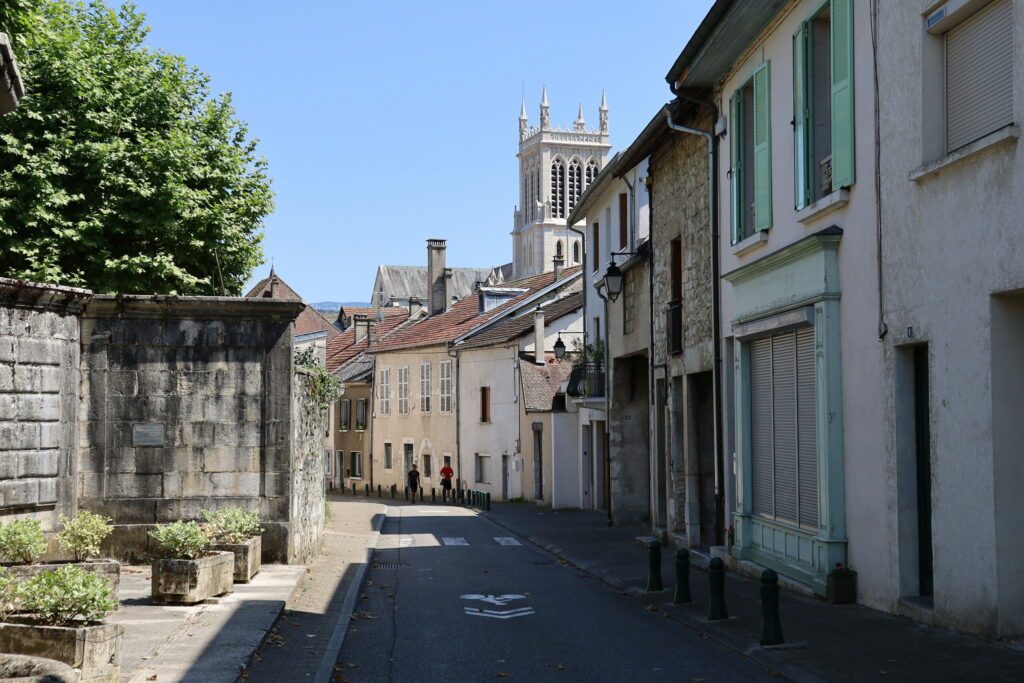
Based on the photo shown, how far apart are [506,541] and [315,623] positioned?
12.7m

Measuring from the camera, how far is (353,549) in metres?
21.8

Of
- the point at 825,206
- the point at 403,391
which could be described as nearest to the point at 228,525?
the point at 825,206

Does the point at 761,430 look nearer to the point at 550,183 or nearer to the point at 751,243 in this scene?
the point at 751,243

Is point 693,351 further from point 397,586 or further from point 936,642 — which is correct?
point 936,642

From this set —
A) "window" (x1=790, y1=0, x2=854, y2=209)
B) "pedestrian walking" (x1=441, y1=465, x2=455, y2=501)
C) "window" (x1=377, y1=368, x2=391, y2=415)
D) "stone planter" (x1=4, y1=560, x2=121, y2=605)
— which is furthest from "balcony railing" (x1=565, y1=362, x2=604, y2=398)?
"window" (x1=377, y1=368, x2=391, y2=415)

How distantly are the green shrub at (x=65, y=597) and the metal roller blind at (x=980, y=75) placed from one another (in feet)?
24.3

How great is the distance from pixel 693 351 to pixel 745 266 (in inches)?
147

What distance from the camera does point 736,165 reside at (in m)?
16.6

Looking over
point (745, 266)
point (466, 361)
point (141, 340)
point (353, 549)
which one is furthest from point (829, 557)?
point (466, 361)

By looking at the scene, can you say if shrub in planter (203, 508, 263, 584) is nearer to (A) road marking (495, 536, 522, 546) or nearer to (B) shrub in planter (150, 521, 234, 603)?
(B) shrub in planter (150, 521, 234, 603)

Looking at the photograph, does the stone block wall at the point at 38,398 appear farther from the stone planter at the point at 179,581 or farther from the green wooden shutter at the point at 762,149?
the green wooden shutter at the point at 762,149

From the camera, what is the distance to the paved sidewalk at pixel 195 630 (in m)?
9.17

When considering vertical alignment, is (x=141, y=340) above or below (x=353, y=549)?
above

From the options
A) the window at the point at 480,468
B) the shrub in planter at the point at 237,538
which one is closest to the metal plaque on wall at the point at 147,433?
the shrub in planter at the point at 237,538
